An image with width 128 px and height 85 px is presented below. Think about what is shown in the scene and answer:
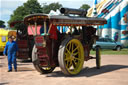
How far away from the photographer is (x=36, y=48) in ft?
29.3

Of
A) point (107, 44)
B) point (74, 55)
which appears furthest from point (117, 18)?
point (74, 55)

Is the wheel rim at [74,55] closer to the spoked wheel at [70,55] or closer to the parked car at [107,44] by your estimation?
the spoked wheel at [70,55]

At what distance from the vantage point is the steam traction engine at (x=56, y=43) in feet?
27.0

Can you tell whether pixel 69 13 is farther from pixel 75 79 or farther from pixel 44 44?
pixel 75 79

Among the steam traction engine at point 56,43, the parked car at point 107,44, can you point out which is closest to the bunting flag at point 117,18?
the parked car at point 107,44

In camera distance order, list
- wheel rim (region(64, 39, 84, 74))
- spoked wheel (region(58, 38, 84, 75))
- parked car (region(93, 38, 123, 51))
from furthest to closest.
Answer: parked car (region(93, 38, 123, 51)) < wheel rim (region(64, 39, 84, 74)) < spoked wheel (region(58, 38, 84, 75))

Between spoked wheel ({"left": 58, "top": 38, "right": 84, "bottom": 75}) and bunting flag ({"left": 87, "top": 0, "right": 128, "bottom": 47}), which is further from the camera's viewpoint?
bunting flag ({"left": 87, "top": 0, "right": 128, "bottom": 47})

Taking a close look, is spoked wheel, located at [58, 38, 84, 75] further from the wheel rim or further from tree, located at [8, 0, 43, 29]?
tree, located at [8, 0, 43, 29]

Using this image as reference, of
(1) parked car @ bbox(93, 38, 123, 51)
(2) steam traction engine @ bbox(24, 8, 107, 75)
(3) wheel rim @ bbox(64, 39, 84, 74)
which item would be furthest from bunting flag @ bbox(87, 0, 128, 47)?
(3) wheel rim @ bbox(64, 39, 84, 74)

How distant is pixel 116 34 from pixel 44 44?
1978cm

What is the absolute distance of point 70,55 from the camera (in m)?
8.80

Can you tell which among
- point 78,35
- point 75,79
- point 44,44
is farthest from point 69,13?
point 75,79

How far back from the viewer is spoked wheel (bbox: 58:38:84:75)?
820 cm

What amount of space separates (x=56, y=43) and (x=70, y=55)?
71cm
